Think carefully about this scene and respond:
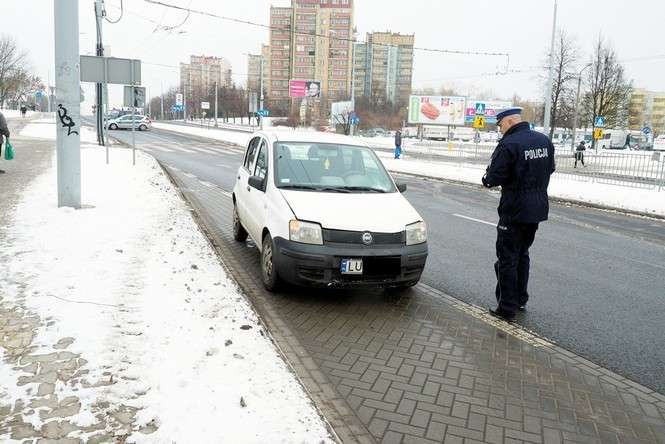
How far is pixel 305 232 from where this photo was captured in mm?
5633

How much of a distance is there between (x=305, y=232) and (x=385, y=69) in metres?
121

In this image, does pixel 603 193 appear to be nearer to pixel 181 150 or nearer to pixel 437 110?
pixel 181 150

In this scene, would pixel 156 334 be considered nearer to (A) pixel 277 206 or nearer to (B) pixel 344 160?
(A) pixel 277 206

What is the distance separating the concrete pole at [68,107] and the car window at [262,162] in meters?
3.78

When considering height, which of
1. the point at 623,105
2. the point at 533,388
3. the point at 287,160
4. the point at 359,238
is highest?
the point at 623,105

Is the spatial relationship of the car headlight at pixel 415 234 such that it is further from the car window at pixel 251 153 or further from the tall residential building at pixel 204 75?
the tall residential building at pixel 204 75

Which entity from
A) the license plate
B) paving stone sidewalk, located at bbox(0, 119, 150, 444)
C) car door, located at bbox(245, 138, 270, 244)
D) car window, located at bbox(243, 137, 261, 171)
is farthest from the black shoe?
Result: car window, located at bbox(243, 137, 261, 171)

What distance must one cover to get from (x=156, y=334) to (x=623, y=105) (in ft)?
217

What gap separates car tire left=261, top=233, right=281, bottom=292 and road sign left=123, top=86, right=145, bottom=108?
14.7 meters

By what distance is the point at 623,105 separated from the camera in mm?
61219

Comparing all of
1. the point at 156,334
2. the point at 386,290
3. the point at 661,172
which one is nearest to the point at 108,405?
the point at 156,334

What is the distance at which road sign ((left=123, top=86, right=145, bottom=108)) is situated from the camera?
1925cm

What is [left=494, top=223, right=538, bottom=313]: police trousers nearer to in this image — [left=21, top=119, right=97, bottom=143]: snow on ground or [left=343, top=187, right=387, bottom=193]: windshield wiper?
[left=343, top=187, right=387, bottom=193]: windshield wiper

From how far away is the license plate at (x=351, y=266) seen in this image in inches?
218
